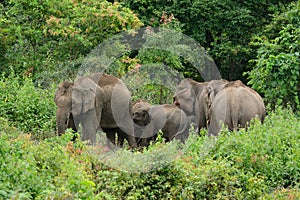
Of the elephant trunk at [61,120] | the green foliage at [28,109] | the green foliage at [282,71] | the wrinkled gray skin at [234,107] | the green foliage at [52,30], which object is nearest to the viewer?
the elephant trunk at [61,120]

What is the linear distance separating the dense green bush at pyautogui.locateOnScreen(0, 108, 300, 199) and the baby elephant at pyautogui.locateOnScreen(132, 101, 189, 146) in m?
3.17

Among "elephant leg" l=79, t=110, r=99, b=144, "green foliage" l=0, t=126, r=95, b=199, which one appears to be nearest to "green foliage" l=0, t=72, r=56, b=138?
"elephant leg" l=79, t=110, r=99, b=144

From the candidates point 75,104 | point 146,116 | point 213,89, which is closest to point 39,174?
point 75,104

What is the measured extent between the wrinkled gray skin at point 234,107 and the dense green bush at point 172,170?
6.53ft

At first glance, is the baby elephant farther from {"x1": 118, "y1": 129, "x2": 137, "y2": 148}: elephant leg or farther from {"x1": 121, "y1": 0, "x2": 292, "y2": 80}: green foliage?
{"x1": 121, "y1": 0, "x2": 292, "y2": 80}: green foliage

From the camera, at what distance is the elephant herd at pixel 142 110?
12.8 m

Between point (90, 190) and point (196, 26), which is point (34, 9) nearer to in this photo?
point (196, 26)

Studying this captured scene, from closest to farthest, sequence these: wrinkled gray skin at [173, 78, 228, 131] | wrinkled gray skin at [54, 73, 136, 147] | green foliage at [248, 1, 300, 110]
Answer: wrinkled gray skin at [54, 73, 136, 147] → wrinkled gray skin at [173, 78, 228, 131] → green foliage at [248, 1, 300, 110]

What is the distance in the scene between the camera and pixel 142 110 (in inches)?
600

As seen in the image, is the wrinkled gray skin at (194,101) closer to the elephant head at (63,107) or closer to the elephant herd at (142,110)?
the elephant herd at (142,110)

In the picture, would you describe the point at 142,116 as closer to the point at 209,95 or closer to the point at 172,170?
the point at 209,95

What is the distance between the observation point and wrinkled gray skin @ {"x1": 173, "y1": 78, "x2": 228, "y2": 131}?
645 inches

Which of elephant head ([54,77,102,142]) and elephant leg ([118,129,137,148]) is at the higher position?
elephant head ([54,77,102,142])

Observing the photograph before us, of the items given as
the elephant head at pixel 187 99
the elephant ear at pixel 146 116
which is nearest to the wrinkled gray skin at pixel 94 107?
the elephant ear at pixel 146 116
